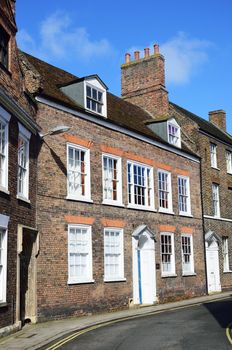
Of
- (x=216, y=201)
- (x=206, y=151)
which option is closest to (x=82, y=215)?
(x=206, y=151)

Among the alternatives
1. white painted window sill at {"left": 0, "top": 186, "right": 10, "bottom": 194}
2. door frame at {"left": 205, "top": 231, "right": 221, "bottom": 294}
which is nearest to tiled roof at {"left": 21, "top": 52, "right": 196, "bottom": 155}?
white painted window sill at {"left": 0, "top": 186, "right": 10, "bottom": 194}

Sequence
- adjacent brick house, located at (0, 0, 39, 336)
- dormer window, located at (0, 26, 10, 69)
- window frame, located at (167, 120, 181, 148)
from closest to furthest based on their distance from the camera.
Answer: adjacent brick house, located at (0, 0, 39, 336), dormer window, located at (0, 26, 10, 69), window frame, located at (167, 120, 181, 148)

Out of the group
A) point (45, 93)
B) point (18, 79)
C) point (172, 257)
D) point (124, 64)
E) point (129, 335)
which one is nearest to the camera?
point (129, 335)

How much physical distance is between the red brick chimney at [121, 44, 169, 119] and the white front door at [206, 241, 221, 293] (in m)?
8.46

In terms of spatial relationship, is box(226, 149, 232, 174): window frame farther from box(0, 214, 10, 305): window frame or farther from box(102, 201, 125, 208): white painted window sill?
box(0, 214, 10, 305): window frame

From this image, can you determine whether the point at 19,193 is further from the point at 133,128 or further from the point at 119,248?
the point at 133,128

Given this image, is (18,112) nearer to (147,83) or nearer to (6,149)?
(6,149)

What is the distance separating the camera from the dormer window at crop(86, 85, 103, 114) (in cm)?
1999

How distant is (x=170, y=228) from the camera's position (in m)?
24.2

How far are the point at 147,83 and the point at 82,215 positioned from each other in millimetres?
13083

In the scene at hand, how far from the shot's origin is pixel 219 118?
121 ft

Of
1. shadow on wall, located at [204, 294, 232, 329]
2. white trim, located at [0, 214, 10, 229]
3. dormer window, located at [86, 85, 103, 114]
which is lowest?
shadow on wall, located at [204, 294, 232, 329]

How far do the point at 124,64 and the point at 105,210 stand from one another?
1321 centimetres

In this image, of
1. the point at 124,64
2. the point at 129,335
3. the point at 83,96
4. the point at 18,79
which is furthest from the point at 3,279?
the point at 124,64
